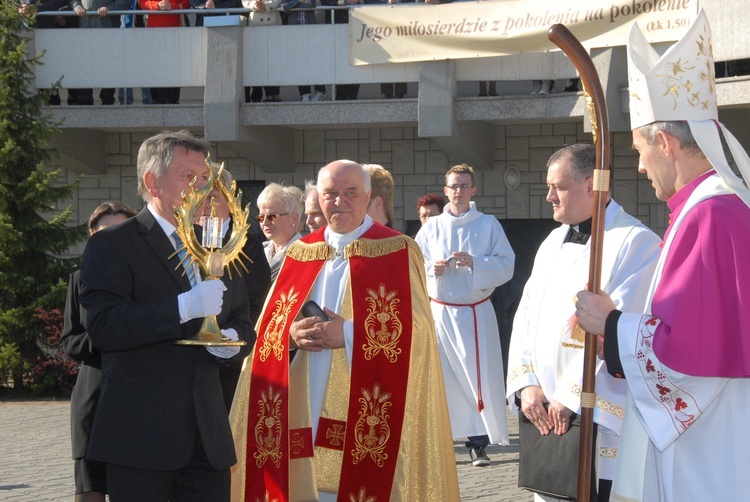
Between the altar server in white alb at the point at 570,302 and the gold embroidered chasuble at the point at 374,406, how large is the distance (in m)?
0.46

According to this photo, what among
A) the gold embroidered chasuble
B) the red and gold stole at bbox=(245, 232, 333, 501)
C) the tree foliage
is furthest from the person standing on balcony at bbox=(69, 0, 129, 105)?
the gold embroidered chasuble

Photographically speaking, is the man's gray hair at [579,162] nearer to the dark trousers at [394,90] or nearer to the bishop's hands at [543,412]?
the bishop's hands at [543,412]

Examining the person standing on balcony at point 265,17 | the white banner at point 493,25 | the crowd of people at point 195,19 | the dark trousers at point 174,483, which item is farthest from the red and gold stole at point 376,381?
the person standing on balcony at point 265,17

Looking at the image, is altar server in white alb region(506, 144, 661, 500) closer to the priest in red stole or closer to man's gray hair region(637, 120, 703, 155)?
the priest in red stole

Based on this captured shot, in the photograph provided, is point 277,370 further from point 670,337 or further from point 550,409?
point 670,337

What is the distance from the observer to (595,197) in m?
3.99

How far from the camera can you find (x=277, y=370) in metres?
5.30

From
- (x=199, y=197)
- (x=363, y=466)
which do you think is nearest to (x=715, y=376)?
(x=199, y=197)

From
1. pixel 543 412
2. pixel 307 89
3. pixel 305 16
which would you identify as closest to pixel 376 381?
pixel 543 412

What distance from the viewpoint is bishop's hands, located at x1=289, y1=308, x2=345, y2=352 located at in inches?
200

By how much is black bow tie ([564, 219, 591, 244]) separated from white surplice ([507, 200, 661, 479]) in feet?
0.09

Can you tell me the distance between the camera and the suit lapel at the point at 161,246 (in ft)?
12.9

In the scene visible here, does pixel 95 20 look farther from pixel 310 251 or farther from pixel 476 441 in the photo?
pixel 310 251

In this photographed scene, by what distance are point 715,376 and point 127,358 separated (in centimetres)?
199
